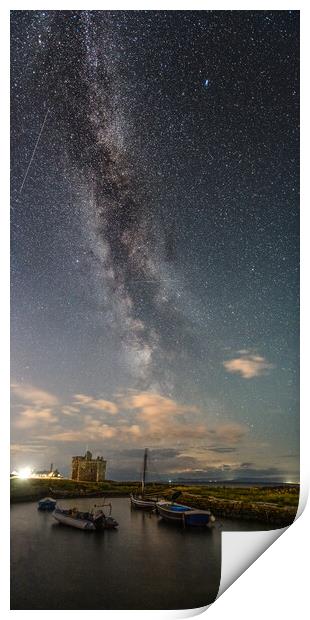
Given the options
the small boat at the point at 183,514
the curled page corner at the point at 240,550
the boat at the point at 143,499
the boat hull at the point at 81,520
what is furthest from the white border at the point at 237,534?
the boat at the point at 143,499

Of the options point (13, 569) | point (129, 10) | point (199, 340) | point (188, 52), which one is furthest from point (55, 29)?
point (13, 569)

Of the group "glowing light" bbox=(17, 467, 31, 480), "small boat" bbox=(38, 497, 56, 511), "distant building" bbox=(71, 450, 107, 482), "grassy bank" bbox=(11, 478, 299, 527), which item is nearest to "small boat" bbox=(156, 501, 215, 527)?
"grassy bank" bbox=(11, 478, 299, 527)

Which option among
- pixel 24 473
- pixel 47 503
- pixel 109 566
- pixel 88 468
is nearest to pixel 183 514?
pixel 109 566

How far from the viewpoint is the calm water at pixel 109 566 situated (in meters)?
3.70

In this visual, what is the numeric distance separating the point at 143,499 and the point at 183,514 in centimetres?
26

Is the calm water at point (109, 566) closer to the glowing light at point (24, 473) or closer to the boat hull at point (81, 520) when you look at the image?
the boat hull at point (81, 520)

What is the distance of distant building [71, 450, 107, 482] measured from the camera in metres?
3.93

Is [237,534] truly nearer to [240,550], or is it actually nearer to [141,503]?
[240,550]

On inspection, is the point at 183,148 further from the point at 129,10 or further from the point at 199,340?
the point at 199,340

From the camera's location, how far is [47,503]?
153 inches

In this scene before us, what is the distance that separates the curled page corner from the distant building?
809 mm

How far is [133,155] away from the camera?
400 centimetres

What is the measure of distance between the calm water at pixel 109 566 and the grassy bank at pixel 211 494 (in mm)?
73

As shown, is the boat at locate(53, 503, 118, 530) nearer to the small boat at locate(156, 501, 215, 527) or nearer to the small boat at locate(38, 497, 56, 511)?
the small boat at locate(38, 497, 56, 511)
